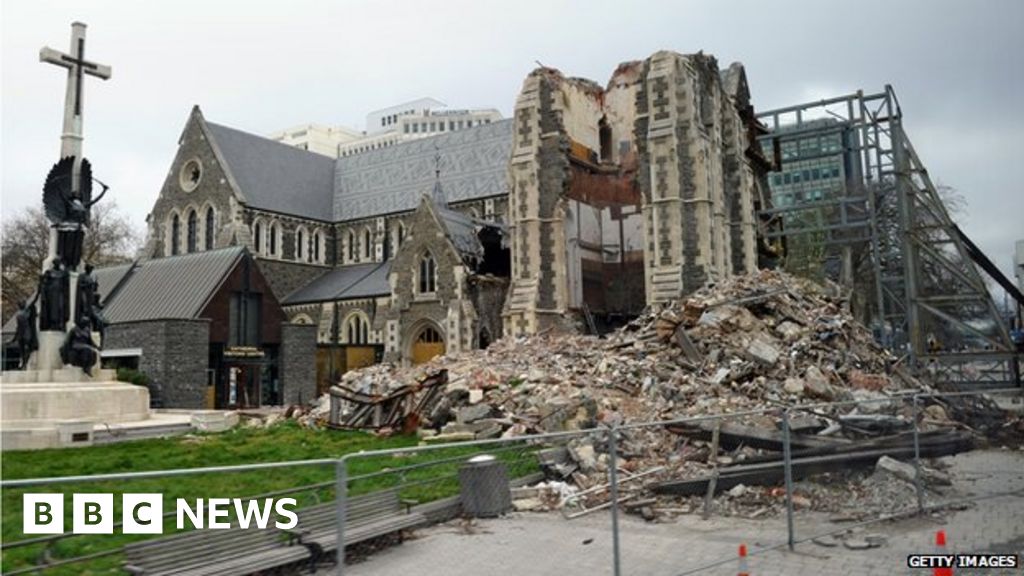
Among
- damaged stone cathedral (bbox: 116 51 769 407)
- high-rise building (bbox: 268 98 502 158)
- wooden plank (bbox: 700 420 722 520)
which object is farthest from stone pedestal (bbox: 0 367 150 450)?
high-rise building (bbox: 268 98 502 158)

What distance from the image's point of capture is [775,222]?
36.3 m

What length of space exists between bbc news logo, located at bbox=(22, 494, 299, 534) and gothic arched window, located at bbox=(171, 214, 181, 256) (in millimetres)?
40684

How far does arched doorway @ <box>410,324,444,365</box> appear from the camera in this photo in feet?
105

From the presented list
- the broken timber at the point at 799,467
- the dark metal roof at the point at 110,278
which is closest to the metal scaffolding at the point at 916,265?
the broken timber at the point at 799,467

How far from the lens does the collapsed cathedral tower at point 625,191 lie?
23641 millimetres

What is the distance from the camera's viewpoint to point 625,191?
92.2ft

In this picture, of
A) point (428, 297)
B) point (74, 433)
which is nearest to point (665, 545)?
point (74, 433)

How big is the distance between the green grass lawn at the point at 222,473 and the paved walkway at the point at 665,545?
0.86 metres

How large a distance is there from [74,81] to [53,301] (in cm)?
525

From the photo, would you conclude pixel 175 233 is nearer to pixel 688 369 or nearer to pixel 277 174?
pixel 277 174

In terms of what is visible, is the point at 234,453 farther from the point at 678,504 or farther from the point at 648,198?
the point at 648,198

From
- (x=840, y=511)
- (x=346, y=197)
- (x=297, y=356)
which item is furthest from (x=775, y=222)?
(x=840, y=511)

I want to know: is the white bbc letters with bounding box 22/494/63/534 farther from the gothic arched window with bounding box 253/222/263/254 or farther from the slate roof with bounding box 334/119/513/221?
the gothic arched window with bounding box 253/222/263/254

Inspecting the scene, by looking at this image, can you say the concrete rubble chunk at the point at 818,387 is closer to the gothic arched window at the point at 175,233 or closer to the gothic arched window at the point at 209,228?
the gothic arched window at the point at 209,228
